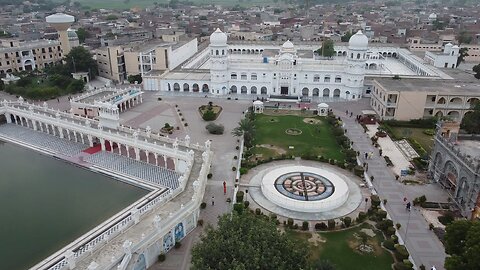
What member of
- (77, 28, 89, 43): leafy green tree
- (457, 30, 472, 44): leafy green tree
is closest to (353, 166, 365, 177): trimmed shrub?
(457, 30, 472, 44): leafy green tree

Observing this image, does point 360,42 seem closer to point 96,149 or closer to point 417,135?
point 417,135

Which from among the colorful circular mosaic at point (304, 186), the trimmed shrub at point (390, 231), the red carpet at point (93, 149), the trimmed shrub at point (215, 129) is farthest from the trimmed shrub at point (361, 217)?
the red carpet at point (93, 149)

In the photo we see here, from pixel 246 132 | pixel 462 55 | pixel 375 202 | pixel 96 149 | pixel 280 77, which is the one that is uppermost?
pixel 462 55

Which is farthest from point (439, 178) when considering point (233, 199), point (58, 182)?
point (58, 182)

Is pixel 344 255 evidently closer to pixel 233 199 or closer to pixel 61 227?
pixel 233 199

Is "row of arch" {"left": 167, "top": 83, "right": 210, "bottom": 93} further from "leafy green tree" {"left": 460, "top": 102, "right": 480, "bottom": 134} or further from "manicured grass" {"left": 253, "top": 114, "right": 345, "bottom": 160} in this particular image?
"leafy green tree" {"left": 460, "top": 102, "right": 480, "bottom": 134}

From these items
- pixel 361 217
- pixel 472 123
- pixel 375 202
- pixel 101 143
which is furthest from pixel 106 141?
pixel 472 123

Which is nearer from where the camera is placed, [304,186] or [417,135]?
[304,186]
